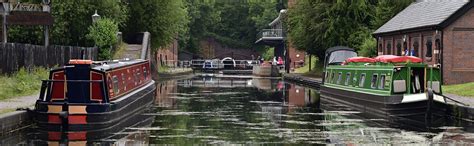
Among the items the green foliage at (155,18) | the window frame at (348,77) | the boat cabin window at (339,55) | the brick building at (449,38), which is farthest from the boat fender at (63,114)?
the green foliage at (155,18)

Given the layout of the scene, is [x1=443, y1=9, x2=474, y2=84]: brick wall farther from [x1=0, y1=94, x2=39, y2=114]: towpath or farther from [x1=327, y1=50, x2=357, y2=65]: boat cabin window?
[x1=0, y1=94, x2=39, y2=114]: towpath

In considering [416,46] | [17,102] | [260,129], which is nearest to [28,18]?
[17,102]

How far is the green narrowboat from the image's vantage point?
21703 mm

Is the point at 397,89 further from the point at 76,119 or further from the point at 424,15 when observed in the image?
the point at 424,15

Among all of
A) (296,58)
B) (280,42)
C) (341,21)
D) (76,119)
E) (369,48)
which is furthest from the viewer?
(280,42)

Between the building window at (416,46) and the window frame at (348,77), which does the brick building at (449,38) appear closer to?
the building window at (416,46)

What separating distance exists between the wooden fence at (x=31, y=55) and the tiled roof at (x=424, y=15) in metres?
14.7

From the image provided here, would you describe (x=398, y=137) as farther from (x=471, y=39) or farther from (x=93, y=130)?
(x=471, y=39)

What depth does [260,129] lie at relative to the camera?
18516mm

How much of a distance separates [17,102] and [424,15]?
19977 mm

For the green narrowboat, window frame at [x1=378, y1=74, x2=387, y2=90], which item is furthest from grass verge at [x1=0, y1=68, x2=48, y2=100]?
window frame at [x1=378, y1=74, x2=387, y2=90]

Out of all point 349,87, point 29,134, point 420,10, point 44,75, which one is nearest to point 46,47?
point 44,75

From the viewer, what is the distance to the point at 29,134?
661 inches

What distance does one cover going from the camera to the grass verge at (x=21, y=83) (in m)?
22.9
